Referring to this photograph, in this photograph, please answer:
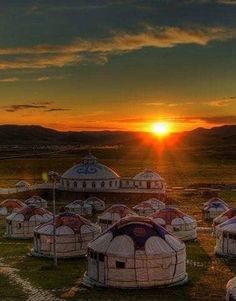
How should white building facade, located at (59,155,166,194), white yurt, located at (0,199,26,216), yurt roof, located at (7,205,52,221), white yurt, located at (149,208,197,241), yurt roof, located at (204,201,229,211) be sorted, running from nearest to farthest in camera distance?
white yurt, located at (149,208,197,241) → yurt roof, located at (7,205,52,221) → yurt roof, located at (204,201,229,211) → white yurt, located at (0,199,26,216) → white building facade, located at (59,155,166,194)

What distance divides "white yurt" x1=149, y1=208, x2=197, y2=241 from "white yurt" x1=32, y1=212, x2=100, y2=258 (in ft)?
27.5

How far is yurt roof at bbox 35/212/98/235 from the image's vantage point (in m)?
41.5

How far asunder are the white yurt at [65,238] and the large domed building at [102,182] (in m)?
38.3

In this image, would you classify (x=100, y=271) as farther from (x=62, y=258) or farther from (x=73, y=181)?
(x=73, y=181)

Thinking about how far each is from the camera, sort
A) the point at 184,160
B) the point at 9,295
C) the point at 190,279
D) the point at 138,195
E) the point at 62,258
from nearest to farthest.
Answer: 1. the point at 9,295
2. the point at 190,279
3. the point at 62,258
4. the point at 138,195
5. the point at 184,160

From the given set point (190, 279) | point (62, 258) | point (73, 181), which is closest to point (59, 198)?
point (73, 181)

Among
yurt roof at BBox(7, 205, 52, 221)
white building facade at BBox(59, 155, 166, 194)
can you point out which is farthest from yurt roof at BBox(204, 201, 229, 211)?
yurt roof at BBox(7, 205, 52, 221)

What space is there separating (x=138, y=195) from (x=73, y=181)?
33.5 ft

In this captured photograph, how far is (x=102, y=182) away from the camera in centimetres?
8319

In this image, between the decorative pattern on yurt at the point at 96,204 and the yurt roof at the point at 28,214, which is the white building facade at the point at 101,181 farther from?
the yurt roof at the point at 28,214

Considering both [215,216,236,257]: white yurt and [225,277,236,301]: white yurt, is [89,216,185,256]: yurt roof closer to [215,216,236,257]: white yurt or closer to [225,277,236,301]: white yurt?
[225,277,236,301]: white yurt

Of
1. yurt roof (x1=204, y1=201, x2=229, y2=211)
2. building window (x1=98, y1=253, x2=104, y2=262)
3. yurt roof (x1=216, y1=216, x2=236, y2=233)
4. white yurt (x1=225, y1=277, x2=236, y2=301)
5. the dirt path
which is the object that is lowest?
the dirt path

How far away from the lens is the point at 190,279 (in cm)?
3434

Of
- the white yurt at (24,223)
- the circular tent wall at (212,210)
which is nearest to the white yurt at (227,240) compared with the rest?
the white yurt at (24,223)
